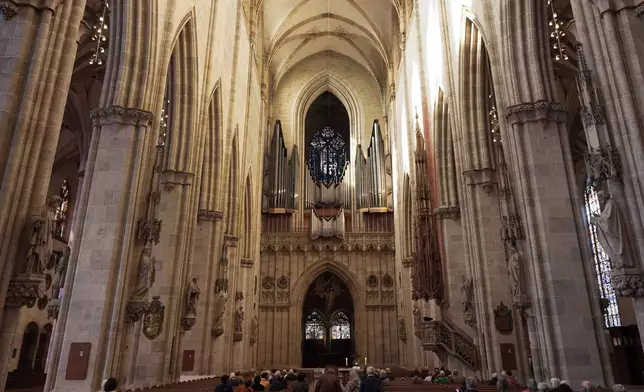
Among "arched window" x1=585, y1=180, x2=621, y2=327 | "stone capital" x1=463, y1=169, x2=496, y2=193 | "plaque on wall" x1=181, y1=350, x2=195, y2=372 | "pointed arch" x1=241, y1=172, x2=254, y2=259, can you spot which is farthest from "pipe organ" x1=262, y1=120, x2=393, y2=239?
"stone capital" x1=463, y1=169, x2=496, y2=193

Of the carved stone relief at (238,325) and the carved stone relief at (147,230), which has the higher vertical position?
the carved stone relief at (147,230)

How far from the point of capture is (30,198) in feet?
22.5

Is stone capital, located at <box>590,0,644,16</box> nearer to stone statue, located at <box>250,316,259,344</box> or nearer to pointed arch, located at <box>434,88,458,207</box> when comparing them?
pointed arch, located at <box>434,88,458,207</box>

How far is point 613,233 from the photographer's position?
660 cm

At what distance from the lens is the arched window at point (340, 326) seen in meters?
31.2

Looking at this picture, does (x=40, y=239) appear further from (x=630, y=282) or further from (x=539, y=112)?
(x=539, y=112)

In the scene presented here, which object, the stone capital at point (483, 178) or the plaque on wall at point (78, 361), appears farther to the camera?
the stone capital at point (483, 178)

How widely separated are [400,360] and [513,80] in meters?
18.7

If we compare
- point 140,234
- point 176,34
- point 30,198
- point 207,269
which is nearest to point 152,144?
point 140,234

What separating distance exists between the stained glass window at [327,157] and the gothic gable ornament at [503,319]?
774 inches

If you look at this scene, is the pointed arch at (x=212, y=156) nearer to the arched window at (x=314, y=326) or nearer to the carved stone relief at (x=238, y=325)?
the carved stone relief at (x=238, y=325)

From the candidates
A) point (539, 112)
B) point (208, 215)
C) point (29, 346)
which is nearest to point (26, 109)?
point (539, 112)

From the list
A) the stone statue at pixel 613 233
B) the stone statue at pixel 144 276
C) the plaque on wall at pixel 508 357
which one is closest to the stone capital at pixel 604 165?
the stone statue at pixel 613 233

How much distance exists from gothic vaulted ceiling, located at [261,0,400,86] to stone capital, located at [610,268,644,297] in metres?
23.0
